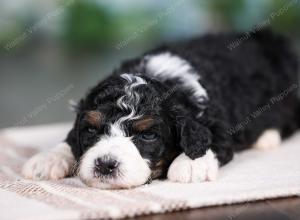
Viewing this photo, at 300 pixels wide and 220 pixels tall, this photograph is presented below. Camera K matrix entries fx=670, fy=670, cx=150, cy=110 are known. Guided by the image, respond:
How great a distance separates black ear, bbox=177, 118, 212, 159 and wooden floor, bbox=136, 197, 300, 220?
75 centimetres

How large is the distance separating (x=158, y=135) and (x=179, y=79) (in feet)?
2.98

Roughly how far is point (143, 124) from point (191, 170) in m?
0.53

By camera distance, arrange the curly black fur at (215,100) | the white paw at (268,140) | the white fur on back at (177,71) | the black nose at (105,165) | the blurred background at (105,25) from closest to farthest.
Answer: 1. the black nose at (105,165)
2. the curly black fur at (215,100)
3. the white fur on back at (177,71)
4. the white paw at (268,140)
5. the blurred background at (105,25)

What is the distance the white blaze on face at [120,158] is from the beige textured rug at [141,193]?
0.24ft

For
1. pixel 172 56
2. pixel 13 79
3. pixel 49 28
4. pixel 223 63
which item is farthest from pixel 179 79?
pixel 49 28

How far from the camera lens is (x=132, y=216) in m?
4.30

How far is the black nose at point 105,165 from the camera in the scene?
15.9 feet

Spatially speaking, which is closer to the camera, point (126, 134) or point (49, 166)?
point (126, 134)

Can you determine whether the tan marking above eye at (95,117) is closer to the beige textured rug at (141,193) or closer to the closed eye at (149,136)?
the closed eye at (149,136)

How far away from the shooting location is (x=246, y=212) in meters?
4.54

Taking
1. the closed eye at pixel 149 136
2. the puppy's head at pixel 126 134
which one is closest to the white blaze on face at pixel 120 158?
the puppy's head at pixel 126 134

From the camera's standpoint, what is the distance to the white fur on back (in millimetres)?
5926

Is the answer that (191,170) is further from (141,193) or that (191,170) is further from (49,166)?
(49,166)

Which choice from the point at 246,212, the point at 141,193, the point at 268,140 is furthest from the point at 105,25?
the point at 246,212
